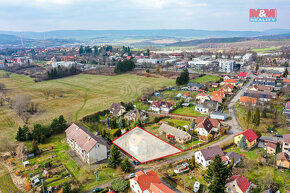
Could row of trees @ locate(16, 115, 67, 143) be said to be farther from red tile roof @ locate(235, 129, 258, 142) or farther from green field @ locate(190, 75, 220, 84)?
green field @ locate(190, 75, 220, 84)

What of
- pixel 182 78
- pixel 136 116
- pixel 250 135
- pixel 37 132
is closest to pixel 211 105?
pixel 250 135

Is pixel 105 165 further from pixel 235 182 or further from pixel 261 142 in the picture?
pixel 261 142

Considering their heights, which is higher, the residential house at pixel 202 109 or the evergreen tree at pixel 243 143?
the residential house at pixel 202 109

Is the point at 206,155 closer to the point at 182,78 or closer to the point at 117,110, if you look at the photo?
the point at 117,110

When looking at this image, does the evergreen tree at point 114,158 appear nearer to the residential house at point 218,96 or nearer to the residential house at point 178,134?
the residential house at point 178,134

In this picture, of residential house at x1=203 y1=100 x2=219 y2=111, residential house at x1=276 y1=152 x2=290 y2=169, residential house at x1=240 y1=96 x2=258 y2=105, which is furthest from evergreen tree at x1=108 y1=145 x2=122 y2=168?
residential house at x1=240 y1=96 x2=258 y2=105

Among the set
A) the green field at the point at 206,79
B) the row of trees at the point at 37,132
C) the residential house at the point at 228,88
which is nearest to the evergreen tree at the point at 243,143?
the row of trees at the point at 37,132
